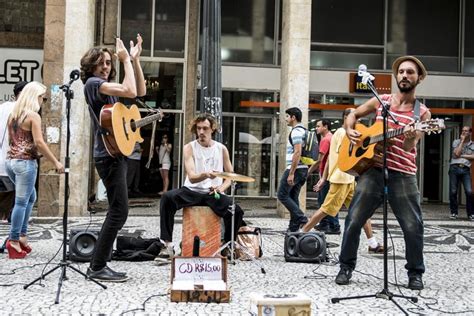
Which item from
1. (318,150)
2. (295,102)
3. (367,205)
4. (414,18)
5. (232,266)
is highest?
(414,18)

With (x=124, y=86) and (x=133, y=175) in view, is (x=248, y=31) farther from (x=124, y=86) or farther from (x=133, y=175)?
(x=124, y=86)

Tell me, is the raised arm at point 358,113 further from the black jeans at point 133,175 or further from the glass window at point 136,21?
the glass window at point 136,21

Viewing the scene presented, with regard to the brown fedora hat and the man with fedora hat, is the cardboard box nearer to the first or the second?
the man with fedora hat

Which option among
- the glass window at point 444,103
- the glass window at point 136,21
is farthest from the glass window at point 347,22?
the glass window at point 136,21

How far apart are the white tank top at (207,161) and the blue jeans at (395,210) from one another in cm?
167

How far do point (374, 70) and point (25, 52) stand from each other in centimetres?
934

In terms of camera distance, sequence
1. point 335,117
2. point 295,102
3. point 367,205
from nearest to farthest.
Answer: point 367,205 < point 295,102 < point 335,117

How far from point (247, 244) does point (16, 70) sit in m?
9.89

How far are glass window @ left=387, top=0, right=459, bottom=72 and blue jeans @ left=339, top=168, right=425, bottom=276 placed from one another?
490 inches

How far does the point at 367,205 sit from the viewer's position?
5.58m

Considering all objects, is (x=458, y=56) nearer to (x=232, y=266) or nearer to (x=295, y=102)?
(x=295, y=102)

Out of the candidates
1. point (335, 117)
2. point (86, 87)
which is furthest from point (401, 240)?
point (335, 117)

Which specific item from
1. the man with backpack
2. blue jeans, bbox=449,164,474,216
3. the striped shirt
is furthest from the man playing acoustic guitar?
blue jeans, bbox=449,164,474,216

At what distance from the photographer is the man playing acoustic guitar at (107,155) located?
518 cm
